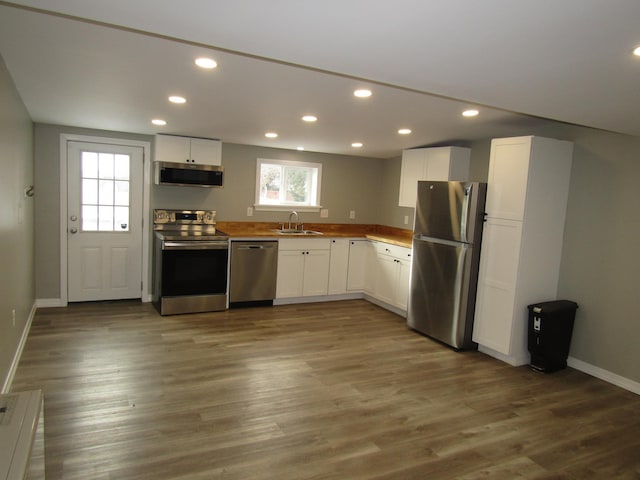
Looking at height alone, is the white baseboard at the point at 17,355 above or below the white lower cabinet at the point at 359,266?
below

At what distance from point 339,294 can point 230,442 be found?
366 cm

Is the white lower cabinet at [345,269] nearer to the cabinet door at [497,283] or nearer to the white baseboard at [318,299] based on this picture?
the white baseboard at [318,299]

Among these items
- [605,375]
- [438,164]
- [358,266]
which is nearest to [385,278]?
[358,266]

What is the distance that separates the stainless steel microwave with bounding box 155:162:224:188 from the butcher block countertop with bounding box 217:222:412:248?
27.1 inches

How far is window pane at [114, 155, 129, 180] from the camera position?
5.30 meters

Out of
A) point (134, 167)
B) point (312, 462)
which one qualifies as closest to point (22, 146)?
point (134, 167)

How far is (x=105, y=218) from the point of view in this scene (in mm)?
5309

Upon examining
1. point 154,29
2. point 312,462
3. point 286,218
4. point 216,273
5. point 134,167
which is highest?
Answer: point 154,29

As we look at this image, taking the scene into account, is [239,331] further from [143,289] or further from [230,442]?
[230,442]

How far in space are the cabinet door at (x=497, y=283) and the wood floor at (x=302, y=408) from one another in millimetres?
250

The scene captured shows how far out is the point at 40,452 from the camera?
1467 millimetres

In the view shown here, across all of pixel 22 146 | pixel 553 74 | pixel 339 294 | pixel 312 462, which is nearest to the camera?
pixel 553 74

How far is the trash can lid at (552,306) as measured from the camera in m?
3.76

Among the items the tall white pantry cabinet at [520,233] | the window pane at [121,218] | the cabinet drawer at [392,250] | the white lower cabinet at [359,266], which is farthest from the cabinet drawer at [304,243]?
the tall white pantry cabinet at [520,233]
